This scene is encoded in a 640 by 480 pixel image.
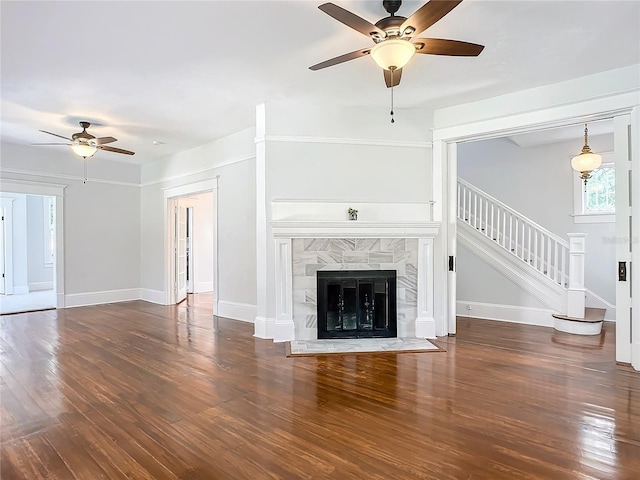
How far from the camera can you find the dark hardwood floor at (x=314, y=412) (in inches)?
81.0

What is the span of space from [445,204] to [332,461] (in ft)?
11.8

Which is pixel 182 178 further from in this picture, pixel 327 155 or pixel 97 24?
pixel 97 24

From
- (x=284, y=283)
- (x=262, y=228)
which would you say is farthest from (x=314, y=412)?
(x=262, y=228)

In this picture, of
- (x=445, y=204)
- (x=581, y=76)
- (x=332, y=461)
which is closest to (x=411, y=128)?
(x=445, y=204)

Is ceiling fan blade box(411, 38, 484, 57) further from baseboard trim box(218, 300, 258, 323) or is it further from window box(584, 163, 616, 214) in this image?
window box(584, 163, 616, 214)

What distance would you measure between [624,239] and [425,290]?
2053mm

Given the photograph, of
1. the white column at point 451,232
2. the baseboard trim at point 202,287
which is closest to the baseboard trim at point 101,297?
the baseboard trim at point 202,287

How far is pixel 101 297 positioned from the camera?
24.8 feet

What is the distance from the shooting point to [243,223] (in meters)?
5.83

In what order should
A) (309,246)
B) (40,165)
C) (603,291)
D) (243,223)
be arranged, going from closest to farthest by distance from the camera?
(309,246)
(243,223)
(603,291)
(40,165)

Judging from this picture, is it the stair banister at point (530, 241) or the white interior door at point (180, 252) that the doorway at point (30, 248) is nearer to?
the white interior door at point (180, 252)

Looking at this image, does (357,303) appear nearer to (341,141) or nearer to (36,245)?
(341,141)

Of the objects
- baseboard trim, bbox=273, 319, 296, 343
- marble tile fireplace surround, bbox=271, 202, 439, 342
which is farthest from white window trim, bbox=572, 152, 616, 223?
baseboard trim, bbox=273, 319, 296, 343

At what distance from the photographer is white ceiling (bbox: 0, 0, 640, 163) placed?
9.20ft
